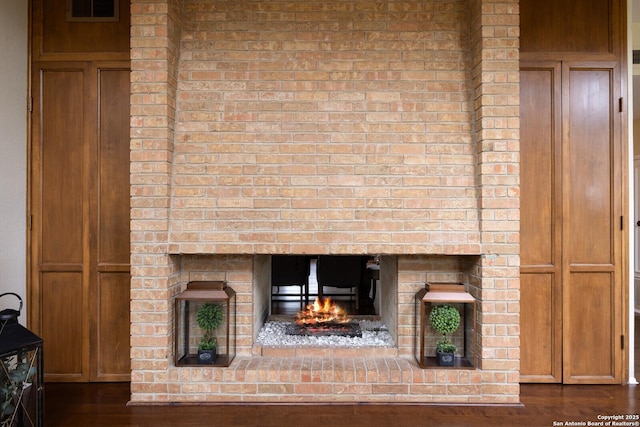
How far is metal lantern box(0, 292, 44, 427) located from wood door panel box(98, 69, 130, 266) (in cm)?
92

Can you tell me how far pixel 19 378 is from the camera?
2.15 metres

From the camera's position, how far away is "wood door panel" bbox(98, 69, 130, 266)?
122 inches

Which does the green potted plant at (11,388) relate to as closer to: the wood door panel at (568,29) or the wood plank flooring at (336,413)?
the wood plank flooring at (336,413)

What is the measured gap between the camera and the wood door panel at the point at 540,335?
3.11 metres

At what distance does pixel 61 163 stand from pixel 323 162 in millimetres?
1902

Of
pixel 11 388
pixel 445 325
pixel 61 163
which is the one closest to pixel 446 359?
pixel 445 325

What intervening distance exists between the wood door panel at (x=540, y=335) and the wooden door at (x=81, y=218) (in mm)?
2826

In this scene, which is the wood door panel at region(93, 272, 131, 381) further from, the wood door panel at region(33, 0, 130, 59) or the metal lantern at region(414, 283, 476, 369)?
the metal lantern at region(414, 283, 476, 369)

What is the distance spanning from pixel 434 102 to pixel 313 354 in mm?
1874

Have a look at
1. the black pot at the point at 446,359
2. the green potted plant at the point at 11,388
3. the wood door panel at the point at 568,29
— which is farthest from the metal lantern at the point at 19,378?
the wood door panel at the point at 568,29

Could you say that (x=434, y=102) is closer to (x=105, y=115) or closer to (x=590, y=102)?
(x=590, y=102)

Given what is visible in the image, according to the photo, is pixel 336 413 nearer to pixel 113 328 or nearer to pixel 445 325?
pixel 445 325

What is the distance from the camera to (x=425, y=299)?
2.75 meters

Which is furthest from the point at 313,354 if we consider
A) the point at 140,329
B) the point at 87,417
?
the point at 87,417
